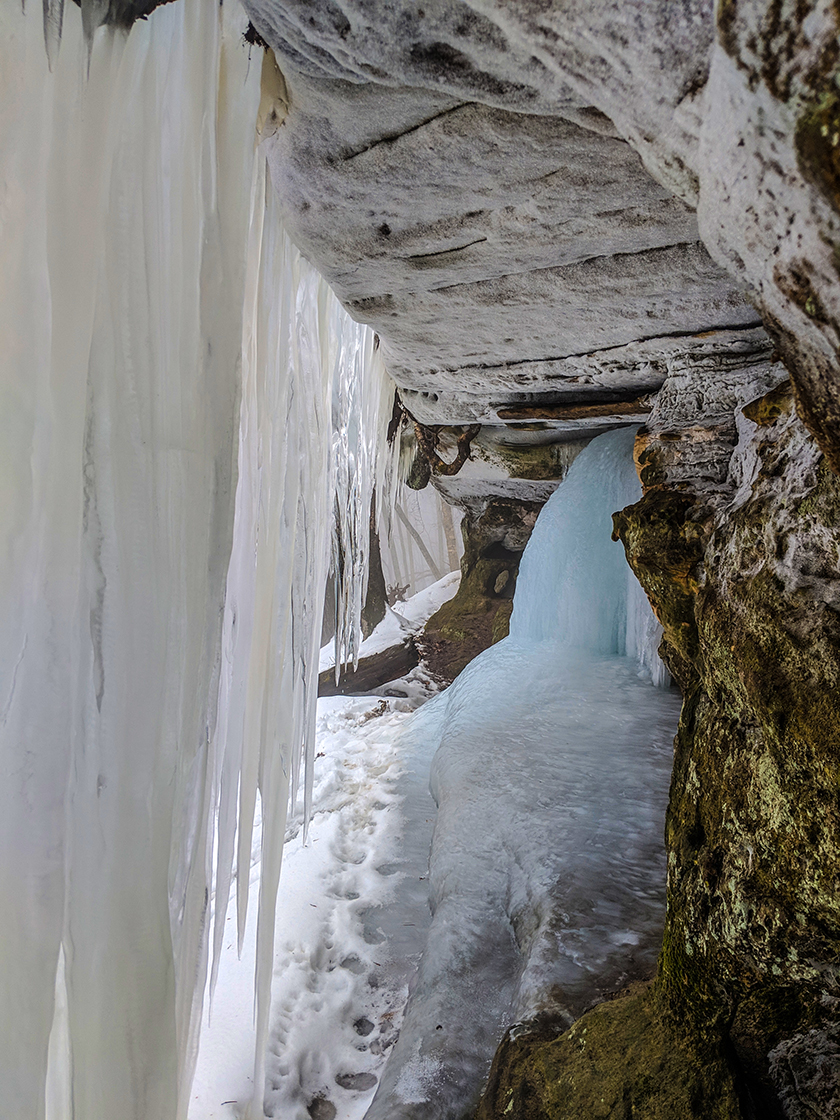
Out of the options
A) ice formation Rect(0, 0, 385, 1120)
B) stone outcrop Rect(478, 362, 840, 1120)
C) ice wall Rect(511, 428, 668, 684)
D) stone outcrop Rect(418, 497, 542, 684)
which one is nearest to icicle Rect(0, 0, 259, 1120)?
ice formation Rect(0, 0, 385, 1120)

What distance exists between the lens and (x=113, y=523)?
0.96 metres

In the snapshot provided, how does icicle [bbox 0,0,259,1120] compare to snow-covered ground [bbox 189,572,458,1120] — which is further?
snow-covered ground [bbox 189,572,458,1120]

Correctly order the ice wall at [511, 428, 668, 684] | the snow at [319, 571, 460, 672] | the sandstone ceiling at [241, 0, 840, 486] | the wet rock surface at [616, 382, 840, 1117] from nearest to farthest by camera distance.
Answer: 1. the sandstone ceiling at [241, 0, 840, 486]
2. the wet rock surface at [616, 382, 840, 1117]
3. the ice wall at [511, 428, 668, 684]
4. the snow at [319, 571, 460, 672]

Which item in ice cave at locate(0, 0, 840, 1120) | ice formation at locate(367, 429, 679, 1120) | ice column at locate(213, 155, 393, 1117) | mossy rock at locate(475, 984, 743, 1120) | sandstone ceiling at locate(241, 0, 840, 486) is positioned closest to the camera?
sandstone ceiling at locate(241, 0, 840, 486)

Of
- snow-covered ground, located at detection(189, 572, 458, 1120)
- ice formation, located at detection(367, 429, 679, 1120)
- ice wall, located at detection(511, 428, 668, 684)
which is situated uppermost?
ice wall, located at detection(511, 428, 668, 684)

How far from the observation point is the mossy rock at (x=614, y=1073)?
1.19m

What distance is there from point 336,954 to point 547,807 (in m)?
0.94

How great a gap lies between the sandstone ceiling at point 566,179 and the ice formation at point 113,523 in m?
0.24

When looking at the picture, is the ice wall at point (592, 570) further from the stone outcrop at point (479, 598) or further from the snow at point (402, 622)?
the snow at point (402, 622)

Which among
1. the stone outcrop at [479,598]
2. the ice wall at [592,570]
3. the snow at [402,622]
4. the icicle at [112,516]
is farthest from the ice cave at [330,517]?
the snow at [402,622]

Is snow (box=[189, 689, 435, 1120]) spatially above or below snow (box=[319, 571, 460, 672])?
below

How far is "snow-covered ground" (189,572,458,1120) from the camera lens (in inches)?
69.3

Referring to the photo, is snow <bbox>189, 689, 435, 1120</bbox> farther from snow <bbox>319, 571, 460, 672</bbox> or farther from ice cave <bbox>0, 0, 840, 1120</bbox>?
snow <bbox>319, 571, 460, 672</bbox>

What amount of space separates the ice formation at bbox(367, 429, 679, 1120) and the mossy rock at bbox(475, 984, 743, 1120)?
149mm
